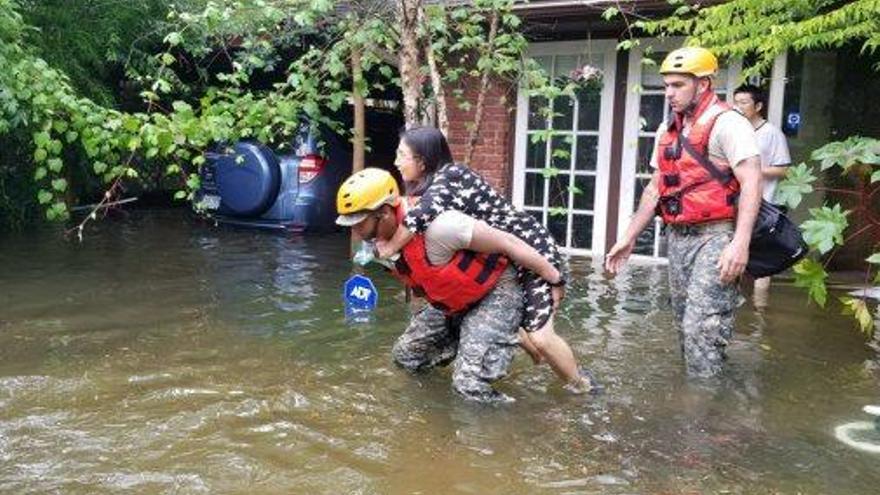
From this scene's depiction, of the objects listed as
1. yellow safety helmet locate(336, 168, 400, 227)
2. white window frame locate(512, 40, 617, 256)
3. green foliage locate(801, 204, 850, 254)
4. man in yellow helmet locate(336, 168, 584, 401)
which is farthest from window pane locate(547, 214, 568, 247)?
yellow safety helmet locate(336, 168, 400, 227)

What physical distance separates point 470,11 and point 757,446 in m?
4.10

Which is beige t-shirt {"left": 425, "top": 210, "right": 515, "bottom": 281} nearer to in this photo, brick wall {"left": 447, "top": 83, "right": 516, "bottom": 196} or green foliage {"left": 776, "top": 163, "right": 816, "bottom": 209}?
green foliage {"left": 776, "top": 163, "right": 816, "bottom": 209}

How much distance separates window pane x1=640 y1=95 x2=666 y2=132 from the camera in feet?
30.2

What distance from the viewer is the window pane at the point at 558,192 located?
9.81 metres

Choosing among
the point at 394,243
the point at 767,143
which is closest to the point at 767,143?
the point at 767,143

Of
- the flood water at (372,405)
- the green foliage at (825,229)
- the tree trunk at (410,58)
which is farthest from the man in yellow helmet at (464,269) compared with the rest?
the tree trunk at (410,58)

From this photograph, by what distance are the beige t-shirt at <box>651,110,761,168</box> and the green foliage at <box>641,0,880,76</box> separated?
122 cm

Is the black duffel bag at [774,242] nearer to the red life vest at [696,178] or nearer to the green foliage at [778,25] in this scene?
the red life vest at [696,178]

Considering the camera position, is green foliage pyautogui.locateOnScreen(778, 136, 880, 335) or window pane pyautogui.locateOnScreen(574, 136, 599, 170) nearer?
green foliage pyautogui.locateOnScreen(778, 136, 880, 335)

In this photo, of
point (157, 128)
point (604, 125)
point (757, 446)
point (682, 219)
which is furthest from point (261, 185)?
point (757, 446)

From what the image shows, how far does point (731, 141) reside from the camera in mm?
4605

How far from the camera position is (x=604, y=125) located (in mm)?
9469

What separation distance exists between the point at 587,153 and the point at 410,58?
375 centimetres

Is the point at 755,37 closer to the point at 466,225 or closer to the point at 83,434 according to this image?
the point at 466,225
